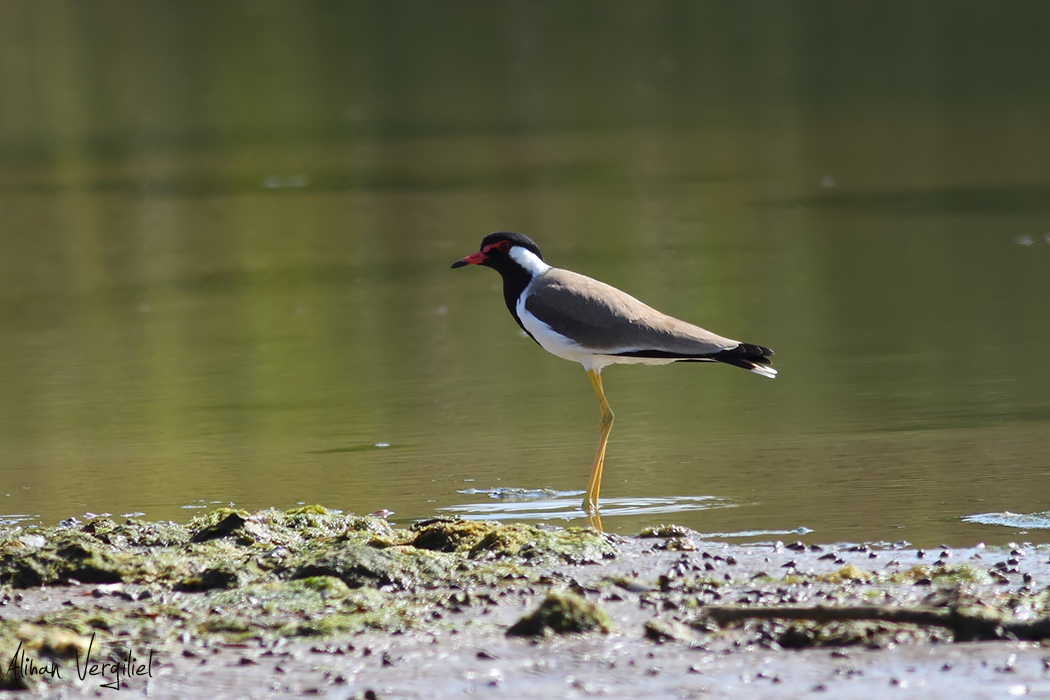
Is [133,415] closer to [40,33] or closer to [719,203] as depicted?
[719,203]

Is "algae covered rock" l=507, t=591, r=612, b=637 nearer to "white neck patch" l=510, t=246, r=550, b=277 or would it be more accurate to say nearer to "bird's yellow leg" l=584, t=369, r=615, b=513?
"bird's yellow leg" l=584, t=369, r=615, b=513

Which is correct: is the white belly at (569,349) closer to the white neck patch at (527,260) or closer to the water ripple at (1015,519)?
the white neck patch at (527,260)

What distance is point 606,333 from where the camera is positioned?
8289mm

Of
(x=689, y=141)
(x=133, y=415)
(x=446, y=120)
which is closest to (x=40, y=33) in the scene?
(x=446, y=120)

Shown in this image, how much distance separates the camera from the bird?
26.6 ft

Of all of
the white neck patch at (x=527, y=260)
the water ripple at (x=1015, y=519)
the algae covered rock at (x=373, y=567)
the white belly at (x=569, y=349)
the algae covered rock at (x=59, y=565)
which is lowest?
the algae covered rock at (x=59, y=565)

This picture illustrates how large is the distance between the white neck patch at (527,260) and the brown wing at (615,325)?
1.04ft

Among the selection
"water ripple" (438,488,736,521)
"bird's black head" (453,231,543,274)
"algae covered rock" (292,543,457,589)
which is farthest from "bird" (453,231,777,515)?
"algae covered rock" (292,543,457,589)

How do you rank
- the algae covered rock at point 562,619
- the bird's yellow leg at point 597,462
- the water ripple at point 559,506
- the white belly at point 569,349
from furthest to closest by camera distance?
1. the white belly at point 569,349
2. the bird's yellow leg at point 597,462
3. the water ripple at point 559,506
4. the algae covered rock at point 562,619

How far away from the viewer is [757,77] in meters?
29.5

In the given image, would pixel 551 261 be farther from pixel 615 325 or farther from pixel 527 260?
pixel 615 325

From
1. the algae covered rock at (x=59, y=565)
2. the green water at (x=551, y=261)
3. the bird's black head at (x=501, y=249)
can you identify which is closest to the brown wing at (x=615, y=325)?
the bird's black head at (x=501, y=249)

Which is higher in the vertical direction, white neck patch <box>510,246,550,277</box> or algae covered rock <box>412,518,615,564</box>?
white neck patch <box>510,246,550,277</box>

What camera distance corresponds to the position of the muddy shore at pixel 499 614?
470 centimetres
